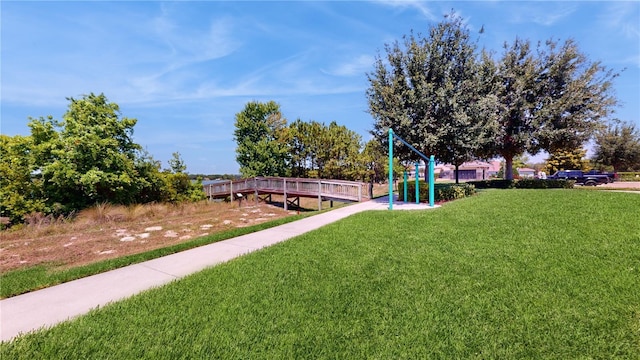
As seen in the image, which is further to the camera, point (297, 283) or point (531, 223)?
point (531, 223)

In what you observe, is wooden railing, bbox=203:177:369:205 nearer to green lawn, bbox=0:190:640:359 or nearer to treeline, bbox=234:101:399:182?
treeline, bbox=234:101:399:182

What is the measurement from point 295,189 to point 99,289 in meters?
14.5

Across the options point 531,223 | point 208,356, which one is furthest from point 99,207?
point 531,223

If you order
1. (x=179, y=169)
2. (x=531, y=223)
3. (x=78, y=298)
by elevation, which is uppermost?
(x=179, y=169)

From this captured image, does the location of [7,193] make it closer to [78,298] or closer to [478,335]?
[78,298]

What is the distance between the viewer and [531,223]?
660cm

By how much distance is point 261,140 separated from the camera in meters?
27.7

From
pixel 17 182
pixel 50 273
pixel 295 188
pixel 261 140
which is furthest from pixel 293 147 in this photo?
pixel 50 273

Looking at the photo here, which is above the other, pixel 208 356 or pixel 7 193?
pixel 7 193

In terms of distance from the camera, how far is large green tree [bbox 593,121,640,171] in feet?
100

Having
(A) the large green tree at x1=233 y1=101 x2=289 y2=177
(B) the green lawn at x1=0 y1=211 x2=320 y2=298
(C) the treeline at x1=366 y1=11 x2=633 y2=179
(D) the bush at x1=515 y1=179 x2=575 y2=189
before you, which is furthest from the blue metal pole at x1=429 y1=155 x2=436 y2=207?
(A) the large green tree at x1=233 y1=101 x2=289 y2=177

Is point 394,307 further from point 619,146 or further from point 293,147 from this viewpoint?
point 619,146

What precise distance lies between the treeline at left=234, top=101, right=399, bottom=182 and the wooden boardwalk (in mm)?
3988

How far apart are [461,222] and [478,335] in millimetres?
4916
